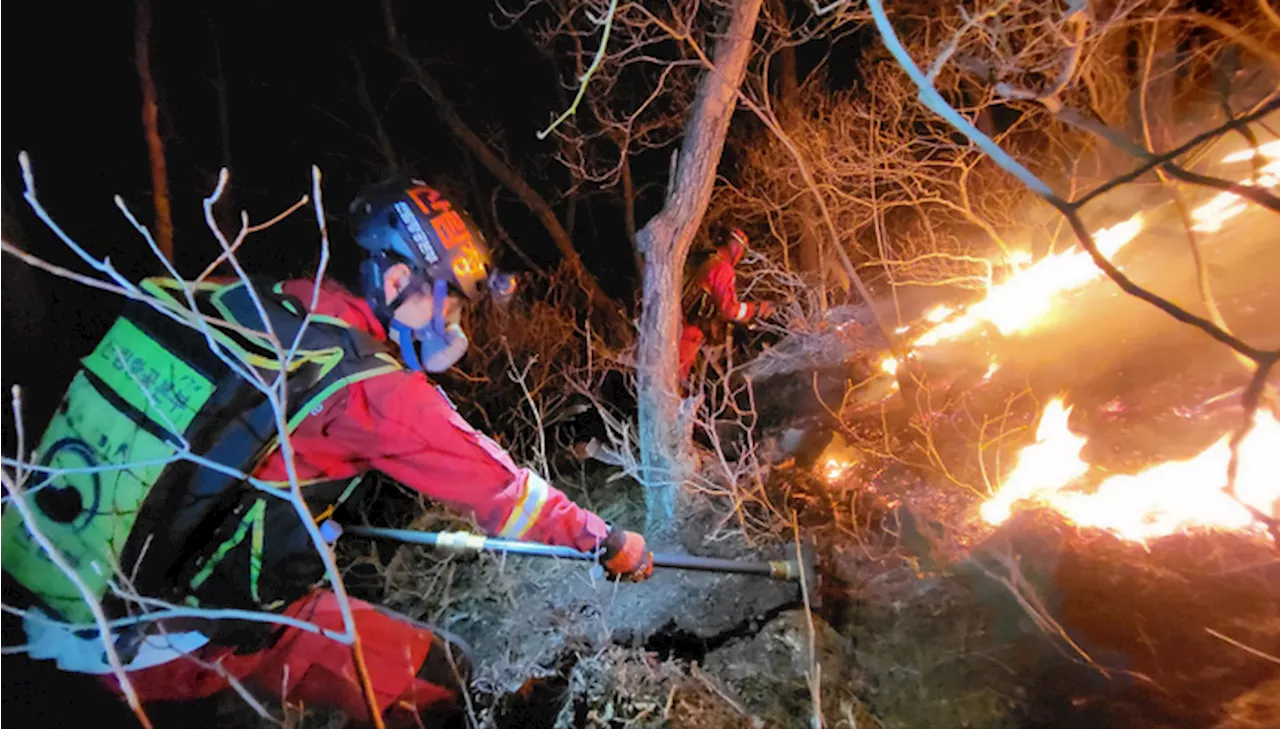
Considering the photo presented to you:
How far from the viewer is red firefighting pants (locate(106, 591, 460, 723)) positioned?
311 centimetres

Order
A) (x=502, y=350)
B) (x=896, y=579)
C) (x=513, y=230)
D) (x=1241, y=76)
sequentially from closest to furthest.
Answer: (x=896, y=579) < (x=1241, y=76) < (x=502, y=350) < (x=513, y=230)

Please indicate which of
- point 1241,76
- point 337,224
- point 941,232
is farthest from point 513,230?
point 1241,76

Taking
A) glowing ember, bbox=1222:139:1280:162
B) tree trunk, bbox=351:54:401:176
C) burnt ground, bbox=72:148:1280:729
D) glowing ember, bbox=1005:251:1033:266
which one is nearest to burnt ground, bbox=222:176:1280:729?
burnt ground, bbox=72:148:1280:729

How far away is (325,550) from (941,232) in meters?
12.7

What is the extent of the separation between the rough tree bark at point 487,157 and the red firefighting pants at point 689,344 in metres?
4.12

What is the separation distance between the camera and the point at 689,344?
9.02 m

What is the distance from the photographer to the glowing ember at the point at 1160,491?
A: 4.02 m

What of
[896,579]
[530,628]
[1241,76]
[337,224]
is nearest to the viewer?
[896,579]

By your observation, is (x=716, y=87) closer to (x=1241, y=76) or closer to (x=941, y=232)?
(x=1241, y=76)

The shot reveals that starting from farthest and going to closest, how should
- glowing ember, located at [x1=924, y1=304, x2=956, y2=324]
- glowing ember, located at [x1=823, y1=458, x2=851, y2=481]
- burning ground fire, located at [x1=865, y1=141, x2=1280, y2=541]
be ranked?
1. glowing ember, located at [x1=924, y1=304, x2=956, y2=324]
2. glowing ember, located at [x1=823, y1=458, x2=851, y2=481]
3. burning ground fire, located at [x1=865, y1=141, x2=1280, y2=541]

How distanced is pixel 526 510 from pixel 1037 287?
713cm

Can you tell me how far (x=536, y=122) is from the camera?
48.9ft

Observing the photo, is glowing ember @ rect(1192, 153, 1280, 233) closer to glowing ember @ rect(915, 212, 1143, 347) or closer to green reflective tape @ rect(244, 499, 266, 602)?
glowing ember @ rect(915, 212, 1143, 347)

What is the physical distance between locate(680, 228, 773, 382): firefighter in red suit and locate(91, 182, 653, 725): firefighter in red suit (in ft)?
17.9
